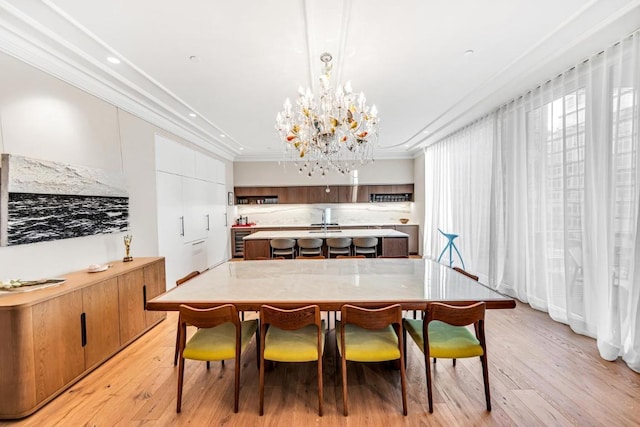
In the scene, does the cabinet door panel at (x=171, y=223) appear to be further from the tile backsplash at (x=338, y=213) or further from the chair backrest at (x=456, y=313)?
the chair backrest at (x=456, y=313)

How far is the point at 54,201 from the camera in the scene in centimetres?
265

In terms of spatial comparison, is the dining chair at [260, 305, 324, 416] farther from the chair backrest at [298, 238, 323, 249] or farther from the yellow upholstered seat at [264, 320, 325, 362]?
the chair backrest at [298, 238, 323, 249]

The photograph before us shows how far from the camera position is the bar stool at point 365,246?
15.7 feet

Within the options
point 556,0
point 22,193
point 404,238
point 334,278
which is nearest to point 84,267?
point 22,193

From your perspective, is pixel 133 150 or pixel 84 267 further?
pixel 133 150

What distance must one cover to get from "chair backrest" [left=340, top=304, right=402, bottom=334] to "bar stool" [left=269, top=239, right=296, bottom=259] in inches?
116

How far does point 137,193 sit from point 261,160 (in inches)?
170

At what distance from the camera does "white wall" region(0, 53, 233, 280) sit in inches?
93.0

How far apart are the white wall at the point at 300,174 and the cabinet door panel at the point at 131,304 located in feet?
16.5

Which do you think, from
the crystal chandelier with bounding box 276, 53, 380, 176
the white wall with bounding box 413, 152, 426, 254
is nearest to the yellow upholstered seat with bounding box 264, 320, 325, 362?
the crystal chandelier with bounding box 276, 53, 380, 176

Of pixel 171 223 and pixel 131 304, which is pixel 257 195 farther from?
pixel 131 304

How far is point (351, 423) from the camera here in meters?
1.88

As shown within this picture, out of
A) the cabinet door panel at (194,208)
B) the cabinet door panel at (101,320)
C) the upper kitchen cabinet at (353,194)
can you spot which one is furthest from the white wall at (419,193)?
the cabinet door panel at (101,320)

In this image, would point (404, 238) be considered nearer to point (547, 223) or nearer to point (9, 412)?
point (547, 223)
